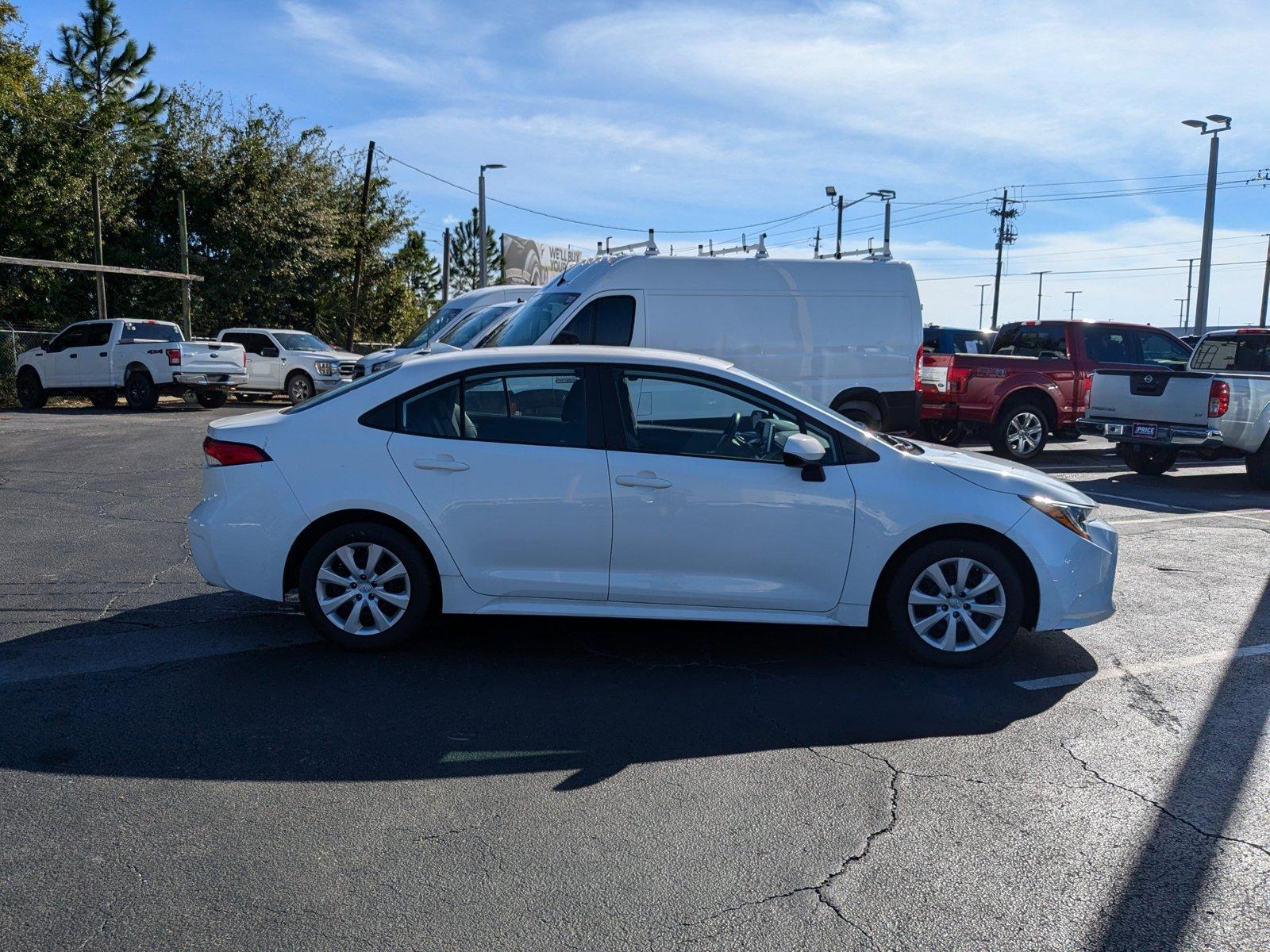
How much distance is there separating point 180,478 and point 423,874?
9.20 metres

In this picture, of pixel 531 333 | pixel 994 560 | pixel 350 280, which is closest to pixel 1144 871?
pixel 994 560

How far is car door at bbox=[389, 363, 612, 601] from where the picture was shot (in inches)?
213

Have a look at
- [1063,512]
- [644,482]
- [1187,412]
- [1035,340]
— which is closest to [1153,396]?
[1187,412]

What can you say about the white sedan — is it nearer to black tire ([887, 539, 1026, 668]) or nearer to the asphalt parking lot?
black tire ([887, 539, 1026, 668])

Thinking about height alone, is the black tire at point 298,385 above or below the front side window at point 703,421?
below

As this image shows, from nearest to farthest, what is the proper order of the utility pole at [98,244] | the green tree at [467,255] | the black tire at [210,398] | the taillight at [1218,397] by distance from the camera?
the taillight at [1218,397] < the black tire at [210,398] < the utility pole at [98,244] < the green tree at [467,255]

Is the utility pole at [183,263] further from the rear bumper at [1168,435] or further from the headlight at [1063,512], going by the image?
the headlight at [1063,512]

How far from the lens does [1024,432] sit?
1493 cm

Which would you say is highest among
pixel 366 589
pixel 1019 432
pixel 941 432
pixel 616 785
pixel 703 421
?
pixel 703 421

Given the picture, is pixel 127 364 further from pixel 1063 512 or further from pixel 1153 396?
pixel 1063 512

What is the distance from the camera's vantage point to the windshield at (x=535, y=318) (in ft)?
37.0

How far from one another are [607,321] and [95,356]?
15.7 meters

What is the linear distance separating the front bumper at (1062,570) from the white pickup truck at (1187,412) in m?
7.86

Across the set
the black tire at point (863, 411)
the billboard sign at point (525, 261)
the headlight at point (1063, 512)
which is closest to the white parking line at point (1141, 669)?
the headlight at point (1063, 512)
